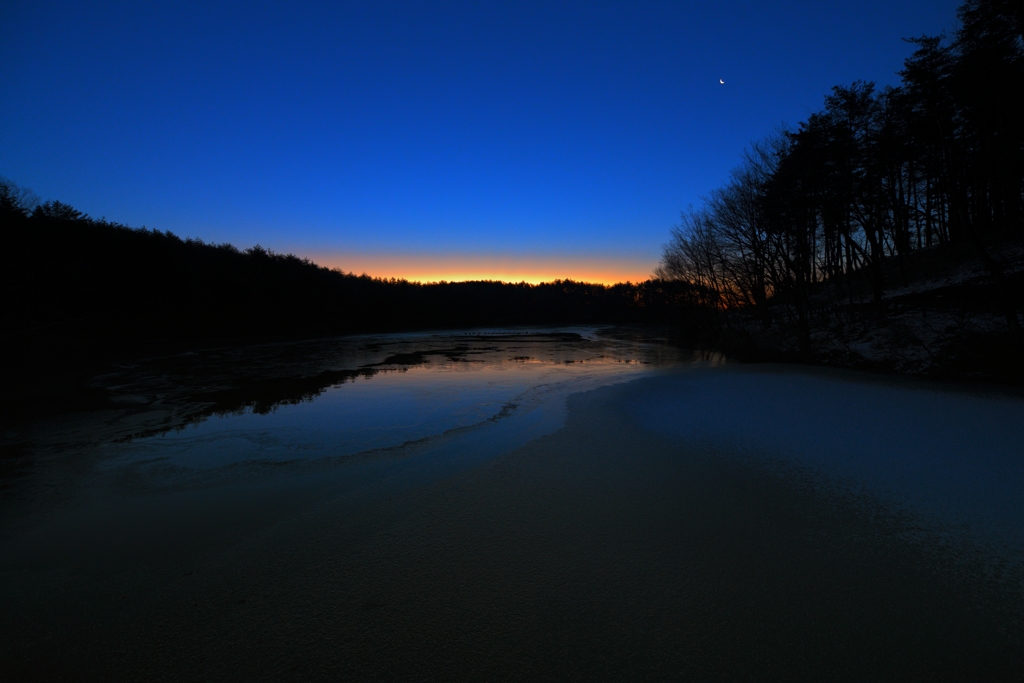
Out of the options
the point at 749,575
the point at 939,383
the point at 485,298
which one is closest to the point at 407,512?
the point at 749,575

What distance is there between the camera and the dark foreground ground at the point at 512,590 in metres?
2.21

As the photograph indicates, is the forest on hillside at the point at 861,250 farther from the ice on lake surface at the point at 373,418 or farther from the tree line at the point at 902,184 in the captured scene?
the ice on lake surface at the point at 373,418

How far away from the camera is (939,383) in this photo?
9.20 metres

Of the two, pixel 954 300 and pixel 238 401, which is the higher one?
pixel 954 300

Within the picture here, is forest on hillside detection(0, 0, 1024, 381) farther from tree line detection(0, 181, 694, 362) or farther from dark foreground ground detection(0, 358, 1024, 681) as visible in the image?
dark foreground ground detection(0, 358, 1024, 681)

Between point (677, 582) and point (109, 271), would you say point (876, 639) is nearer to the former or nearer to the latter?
point (677, 582)

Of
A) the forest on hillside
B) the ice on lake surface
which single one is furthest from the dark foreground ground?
the forest on hillside

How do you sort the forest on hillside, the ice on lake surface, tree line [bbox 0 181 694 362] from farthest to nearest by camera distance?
tree line [bbox 0 181 694 362]
the forest on hillside
the ice on lake surface

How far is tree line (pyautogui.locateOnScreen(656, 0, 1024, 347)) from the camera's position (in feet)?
35.6

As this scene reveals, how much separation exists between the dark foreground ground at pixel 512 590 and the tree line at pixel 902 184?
10.3m

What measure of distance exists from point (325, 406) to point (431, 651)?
767 cm

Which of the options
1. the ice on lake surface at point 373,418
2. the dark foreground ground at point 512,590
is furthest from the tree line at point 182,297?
the dark foreground ground at point 512,590

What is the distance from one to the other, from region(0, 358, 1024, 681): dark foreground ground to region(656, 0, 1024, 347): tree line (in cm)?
1030

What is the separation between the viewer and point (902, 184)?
22.1 metres
